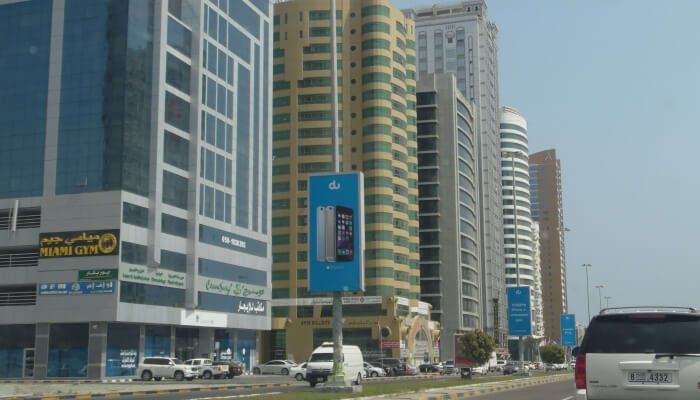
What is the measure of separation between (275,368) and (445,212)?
73.9 m

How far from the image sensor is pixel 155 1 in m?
82.6

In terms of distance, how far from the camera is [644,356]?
11648mm

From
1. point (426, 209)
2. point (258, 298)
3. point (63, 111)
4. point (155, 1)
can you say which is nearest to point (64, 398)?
point (63, 111)

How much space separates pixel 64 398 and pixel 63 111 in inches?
1947

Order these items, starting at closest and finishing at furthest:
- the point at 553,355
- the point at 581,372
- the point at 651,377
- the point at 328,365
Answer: the point at 651,377, the point at 581,372, the point at 328,365, the point at 553,355

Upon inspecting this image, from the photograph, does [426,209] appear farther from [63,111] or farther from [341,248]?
[341,248]

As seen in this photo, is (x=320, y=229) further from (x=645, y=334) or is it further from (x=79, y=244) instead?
(x=79, y=244)

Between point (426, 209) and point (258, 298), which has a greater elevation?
point (426, 209)

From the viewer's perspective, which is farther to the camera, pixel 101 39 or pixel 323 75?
pixel 323 75

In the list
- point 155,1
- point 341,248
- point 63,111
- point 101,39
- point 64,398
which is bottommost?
point 64,398

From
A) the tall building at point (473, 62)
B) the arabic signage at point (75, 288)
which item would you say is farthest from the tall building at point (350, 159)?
the tall building at point (473, 62)

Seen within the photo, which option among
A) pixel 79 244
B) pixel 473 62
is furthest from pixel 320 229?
pixel 473 62

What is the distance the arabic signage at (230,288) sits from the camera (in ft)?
284

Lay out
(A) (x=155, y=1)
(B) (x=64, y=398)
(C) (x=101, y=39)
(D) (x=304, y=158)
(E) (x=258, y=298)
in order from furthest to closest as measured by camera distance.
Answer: (D) (x=304, y=158)
(E) (x=258, y=298)
(A) (x=155, y=1)
(C) (x=101, y=39)
(B) (x=64, y=398)
